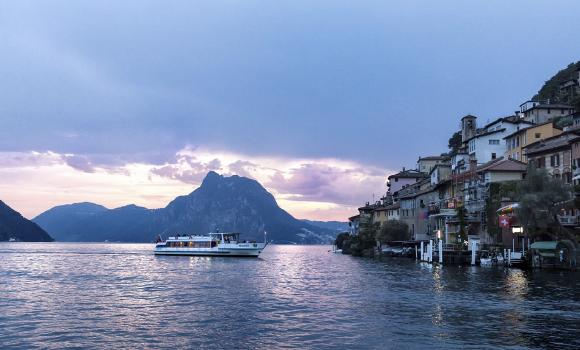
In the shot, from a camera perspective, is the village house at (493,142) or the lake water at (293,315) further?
the village house at (493,142)

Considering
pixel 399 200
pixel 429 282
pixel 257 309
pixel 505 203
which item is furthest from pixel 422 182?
pixel 257 309

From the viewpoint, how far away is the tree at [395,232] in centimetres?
13512

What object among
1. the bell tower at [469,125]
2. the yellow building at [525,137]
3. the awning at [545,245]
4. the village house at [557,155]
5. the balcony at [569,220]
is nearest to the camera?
the awning at [545,245]

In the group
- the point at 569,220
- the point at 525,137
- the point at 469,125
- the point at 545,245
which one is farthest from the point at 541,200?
the point at 469,125

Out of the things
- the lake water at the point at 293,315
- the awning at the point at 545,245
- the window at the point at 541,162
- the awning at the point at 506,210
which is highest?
the window at the point at 541,162

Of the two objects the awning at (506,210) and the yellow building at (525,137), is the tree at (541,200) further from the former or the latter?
the yellow building at (525,137)

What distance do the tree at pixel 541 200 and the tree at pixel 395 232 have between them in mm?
62524

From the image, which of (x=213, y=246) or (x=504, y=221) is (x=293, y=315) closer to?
(x=504, y=221)

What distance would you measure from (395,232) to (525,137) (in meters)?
43.9

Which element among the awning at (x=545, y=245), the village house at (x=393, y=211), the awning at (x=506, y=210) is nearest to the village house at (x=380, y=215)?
the village house at (x=393, y=211)

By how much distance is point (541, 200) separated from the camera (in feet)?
224

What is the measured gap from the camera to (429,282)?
58.3m

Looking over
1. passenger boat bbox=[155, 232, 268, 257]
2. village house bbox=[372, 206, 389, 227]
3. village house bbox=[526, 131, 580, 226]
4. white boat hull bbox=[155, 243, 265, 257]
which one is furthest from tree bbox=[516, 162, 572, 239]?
village house bbox=[372, 206, 389, 227]

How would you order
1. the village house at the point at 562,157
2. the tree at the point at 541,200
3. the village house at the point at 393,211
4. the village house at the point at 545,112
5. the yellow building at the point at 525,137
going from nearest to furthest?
the tree at the point at 541,200 → the village house at the point at 562,157 → the yellow building at the point at 525,137 → the village house at the point at 545,112 → the village house at the point at 393,211
